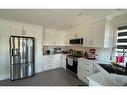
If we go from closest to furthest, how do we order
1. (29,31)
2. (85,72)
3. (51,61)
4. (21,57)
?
(85,72) → (21,57) → (29,31) → (51,61)

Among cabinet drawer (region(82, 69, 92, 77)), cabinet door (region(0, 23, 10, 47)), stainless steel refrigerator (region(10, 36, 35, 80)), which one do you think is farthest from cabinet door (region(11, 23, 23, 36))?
cabinet drawer (region(82, 69, 92, 77))

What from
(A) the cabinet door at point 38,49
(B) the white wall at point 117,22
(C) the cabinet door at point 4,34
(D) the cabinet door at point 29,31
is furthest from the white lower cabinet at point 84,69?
(C) the cabinet door at point 4,34

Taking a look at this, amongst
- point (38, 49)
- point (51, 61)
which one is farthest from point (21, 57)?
point (51, 61)

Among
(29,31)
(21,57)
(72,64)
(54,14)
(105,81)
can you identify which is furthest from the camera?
(72,64)

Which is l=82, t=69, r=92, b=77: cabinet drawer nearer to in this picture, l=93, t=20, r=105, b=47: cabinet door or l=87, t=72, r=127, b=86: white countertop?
l=93, t=20, r=105, b=47: cabinet door

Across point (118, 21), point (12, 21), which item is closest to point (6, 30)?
point (12, 21)

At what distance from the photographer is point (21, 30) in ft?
12.1

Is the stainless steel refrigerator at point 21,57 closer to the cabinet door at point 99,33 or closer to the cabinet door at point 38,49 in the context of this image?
the cabinet door at point 38,49

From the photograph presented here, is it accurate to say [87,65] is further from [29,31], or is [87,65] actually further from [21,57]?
[29,31]

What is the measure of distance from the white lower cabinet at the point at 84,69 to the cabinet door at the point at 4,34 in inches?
109

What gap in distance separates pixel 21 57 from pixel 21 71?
523mm

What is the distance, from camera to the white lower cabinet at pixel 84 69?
3024 millimetres
